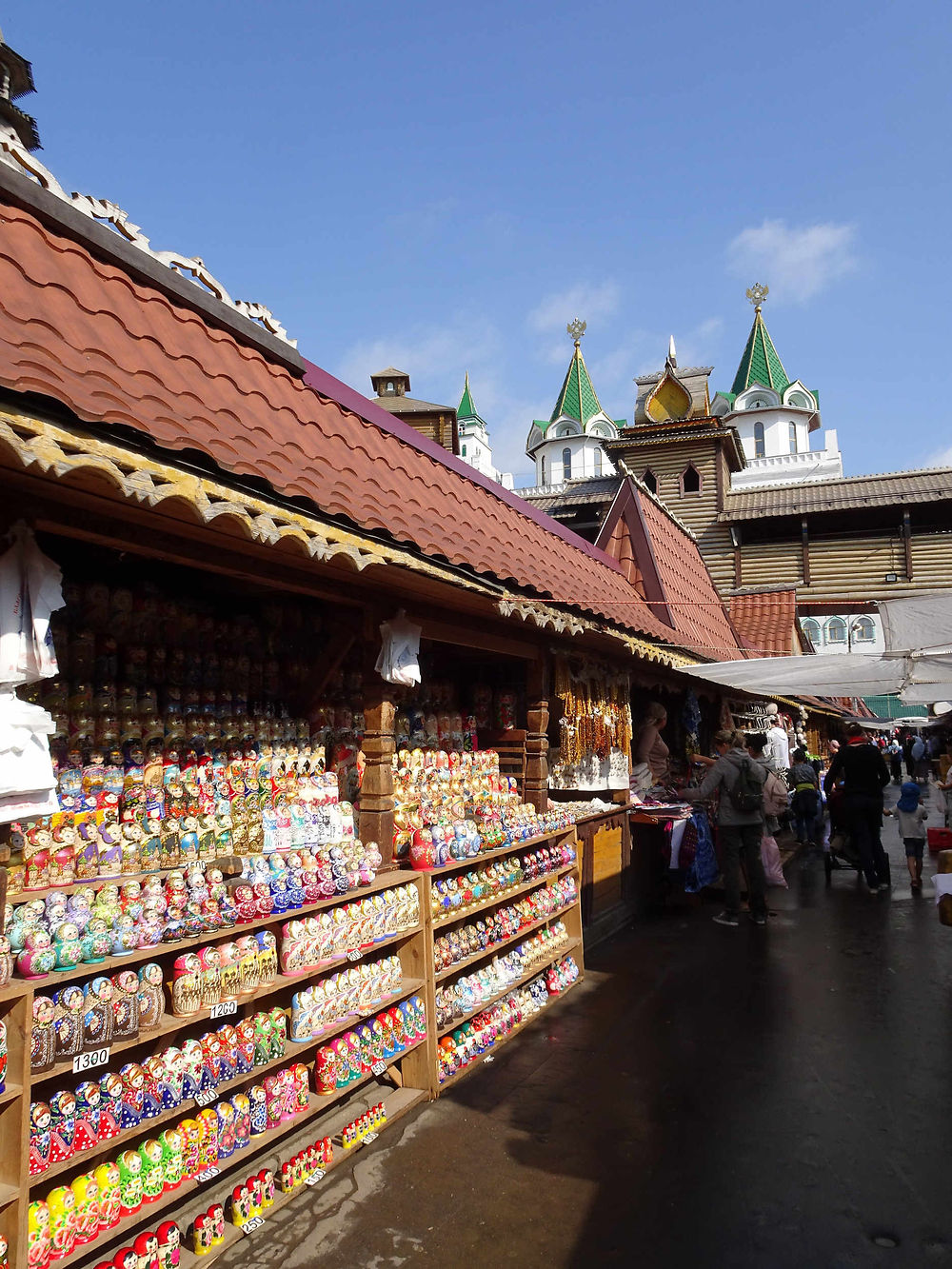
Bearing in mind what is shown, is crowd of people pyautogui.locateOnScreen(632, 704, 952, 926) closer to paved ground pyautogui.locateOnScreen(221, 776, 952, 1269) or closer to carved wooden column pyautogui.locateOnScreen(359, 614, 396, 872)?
paved ground pyautogui.locateOnScreen(221, 776, 952, 1269)

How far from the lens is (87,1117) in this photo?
271cm

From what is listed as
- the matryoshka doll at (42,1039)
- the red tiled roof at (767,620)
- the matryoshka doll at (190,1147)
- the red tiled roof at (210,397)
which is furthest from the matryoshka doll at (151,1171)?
the red tiled roof at (767,620)

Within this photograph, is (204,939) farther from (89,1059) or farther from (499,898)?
(499,898)

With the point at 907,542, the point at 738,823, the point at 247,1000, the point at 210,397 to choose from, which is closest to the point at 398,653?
the point at 210,397

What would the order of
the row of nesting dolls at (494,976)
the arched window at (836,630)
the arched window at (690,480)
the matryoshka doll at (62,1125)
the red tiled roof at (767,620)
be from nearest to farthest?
the matryoshka doll at (62,1125)
the row of nesting dolls at (494,976)
the red tiled roof at (767,620)
the arched window at (690,480)
the arched window at (836,630)

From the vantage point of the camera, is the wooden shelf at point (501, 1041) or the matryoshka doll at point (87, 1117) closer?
the matryoshka doll at point (87, 1117)

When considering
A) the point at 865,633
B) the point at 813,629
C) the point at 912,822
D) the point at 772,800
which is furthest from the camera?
the point at 813,629

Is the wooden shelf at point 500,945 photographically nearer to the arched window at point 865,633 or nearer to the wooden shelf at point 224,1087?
the wooden shelf at point 224,1087

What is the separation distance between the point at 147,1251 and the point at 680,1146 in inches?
95.3

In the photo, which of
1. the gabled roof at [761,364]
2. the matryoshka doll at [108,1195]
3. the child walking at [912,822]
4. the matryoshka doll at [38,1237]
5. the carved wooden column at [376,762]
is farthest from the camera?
the gabled roof at [761,364]

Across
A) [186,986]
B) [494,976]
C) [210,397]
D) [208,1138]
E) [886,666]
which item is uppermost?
[210,397]

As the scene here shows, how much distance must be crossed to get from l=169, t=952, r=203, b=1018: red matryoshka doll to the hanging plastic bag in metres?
1.80

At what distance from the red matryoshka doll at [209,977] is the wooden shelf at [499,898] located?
1643 mm

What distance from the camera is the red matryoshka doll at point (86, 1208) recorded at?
104 inches
